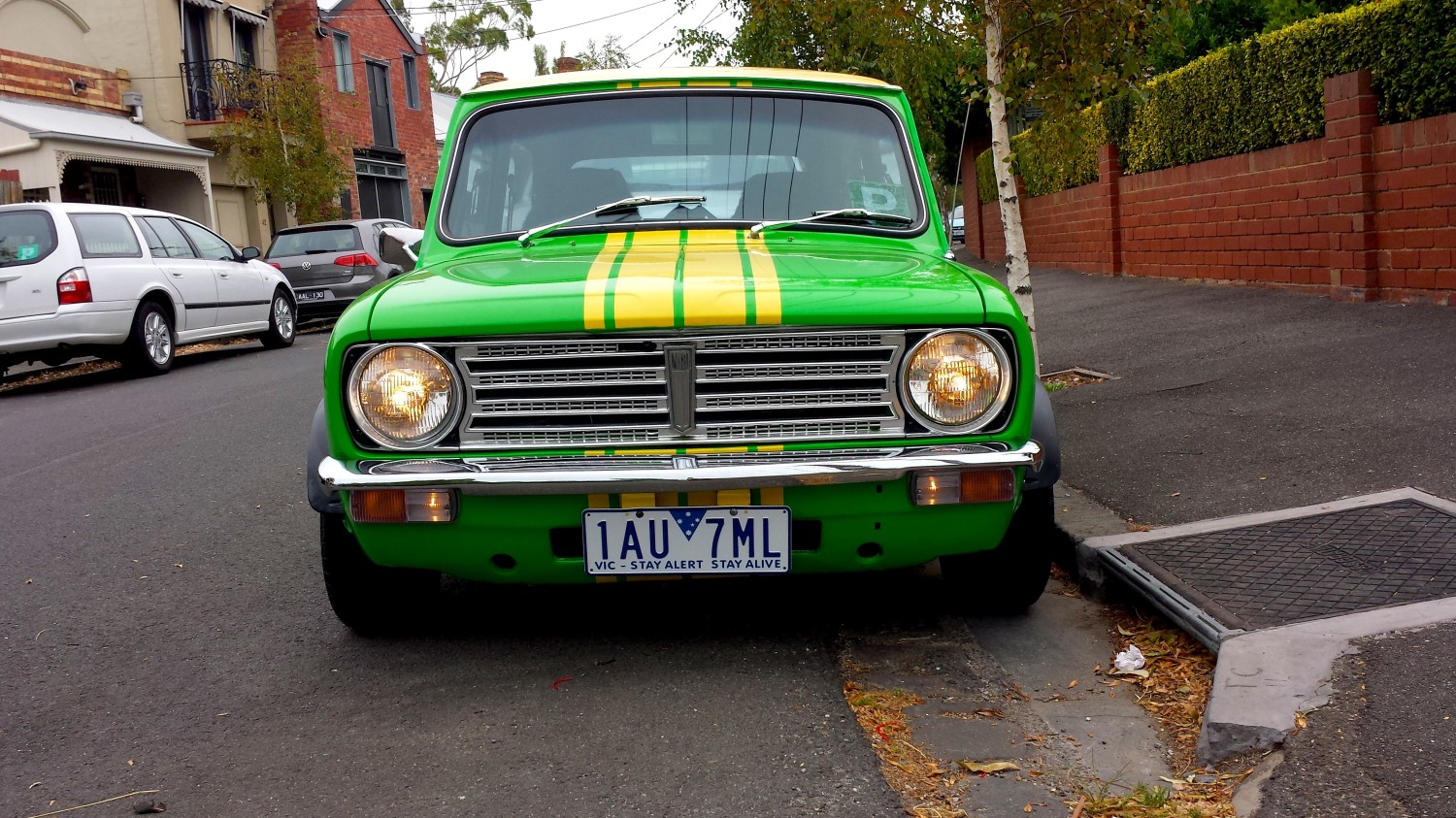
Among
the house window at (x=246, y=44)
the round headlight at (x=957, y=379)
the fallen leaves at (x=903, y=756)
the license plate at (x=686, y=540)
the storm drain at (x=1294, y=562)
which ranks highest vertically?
the house window at (x=246, y=44)

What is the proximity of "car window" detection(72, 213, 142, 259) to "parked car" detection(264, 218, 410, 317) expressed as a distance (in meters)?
5.26

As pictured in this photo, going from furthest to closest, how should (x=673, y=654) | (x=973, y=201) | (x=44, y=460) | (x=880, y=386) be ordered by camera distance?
(x=973, y=201) < (x=44, y=460) < (x=673, y=654) < (x=880, y=386)

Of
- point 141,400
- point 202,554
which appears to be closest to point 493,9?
point 141,400

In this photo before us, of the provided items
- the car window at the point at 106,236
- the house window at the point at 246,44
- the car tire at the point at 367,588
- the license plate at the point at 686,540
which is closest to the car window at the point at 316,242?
the car window at the point at 106,236

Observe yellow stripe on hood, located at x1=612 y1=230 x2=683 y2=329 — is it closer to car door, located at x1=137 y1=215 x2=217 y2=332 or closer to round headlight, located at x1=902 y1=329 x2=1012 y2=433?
round headlight, located at x1=902 y1=329 x2=1012 y2=433

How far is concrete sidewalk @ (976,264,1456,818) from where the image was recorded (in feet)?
9.23

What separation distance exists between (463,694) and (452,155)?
6.74 ft

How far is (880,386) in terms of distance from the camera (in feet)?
11.4

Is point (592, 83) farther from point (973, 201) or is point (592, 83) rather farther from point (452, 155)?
point (973, 201)

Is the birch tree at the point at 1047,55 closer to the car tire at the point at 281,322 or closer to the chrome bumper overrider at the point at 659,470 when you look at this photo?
the chrome bumper overrider at the point at 659,470

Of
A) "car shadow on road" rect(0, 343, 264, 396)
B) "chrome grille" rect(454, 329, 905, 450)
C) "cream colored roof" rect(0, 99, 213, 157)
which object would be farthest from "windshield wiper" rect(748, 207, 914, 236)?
"cream colored roof" rect(0, 99, 213, 157)

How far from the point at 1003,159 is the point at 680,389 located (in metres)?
5.18

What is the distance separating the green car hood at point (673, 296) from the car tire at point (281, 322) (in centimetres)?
1204

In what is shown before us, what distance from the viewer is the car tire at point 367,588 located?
3.82m
